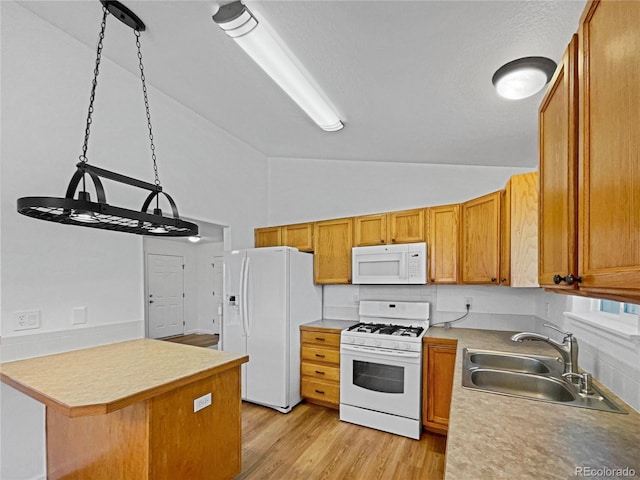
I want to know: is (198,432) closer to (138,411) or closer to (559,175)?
(138,411)

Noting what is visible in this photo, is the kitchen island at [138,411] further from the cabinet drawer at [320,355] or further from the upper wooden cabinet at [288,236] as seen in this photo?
the upper wooden cabinet at [288,236]

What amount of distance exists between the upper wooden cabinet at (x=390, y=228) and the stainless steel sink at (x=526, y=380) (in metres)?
1.28

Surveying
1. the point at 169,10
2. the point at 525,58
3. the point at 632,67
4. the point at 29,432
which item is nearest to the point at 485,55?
the point at 525,58

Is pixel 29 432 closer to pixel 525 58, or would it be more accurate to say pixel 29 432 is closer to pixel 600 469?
pixel 600 469

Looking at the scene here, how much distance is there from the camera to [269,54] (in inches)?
76.1

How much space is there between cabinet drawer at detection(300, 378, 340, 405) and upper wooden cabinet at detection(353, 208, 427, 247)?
1.49m

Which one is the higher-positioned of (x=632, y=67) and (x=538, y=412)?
(x=632, y=67)

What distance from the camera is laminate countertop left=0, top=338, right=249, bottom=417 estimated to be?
1.44m

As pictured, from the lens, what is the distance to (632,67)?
0.63 m

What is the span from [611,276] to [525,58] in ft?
4.36

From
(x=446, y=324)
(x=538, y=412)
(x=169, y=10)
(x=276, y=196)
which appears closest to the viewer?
(x=538, y=412)

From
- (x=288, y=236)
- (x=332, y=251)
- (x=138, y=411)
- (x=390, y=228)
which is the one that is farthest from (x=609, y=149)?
(x=288, y=236)

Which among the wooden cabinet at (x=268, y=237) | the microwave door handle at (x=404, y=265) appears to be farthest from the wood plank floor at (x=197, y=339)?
the microwave door handle at (x=404, y=265)

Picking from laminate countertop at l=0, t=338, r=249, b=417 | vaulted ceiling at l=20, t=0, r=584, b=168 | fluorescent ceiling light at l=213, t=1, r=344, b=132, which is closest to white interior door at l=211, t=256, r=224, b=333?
vaulted ceiling at l=20, t=0, r=584, b=168
